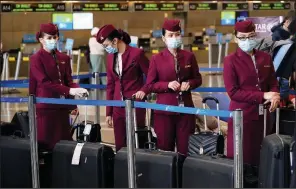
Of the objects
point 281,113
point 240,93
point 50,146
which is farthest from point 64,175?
point 281,113

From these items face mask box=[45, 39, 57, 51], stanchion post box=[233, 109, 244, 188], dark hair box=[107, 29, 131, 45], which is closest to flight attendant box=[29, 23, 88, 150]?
face mask box=[45, 39, 57, 51]

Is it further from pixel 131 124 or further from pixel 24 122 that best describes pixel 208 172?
pixel 24 122

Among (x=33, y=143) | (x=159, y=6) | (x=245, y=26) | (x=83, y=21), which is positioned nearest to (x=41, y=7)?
(x=83, y=21)

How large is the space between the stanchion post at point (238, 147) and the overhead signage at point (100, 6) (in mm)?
19323

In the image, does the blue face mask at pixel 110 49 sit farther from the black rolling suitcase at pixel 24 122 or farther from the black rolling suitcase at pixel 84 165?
the black rolling suitcase at pixel 24 122

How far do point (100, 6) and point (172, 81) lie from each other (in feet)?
61.5

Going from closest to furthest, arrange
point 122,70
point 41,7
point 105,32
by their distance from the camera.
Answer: point 105,32 < point 122,70 < point 41,7

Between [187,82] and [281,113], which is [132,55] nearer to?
[187,82]

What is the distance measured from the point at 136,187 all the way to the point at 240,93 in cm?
117

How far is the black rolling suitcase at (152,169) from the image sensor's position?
4961 millimetres

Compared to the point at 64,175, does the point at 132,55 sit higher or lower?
higher

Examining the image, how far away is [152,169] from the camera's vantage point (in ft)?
16.6

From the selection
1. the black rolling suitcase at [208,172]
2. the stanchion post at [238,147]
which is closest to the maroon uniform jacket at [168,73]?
the black rolling suitcase at [208,172]

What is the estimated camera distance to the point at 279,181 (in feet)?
14.4
